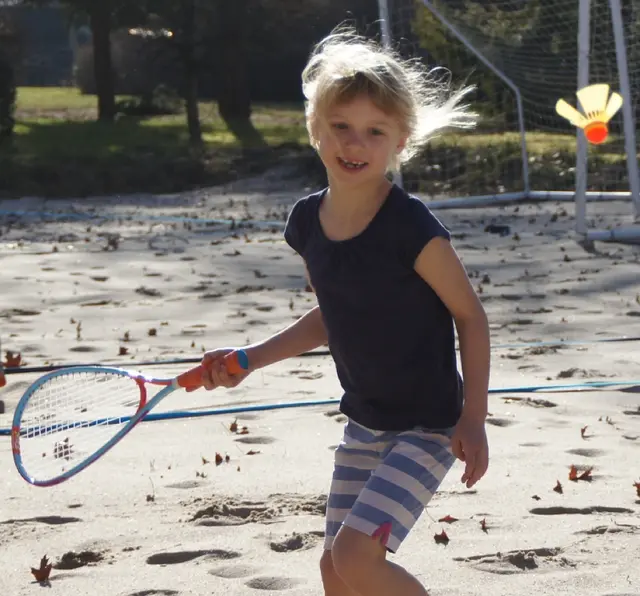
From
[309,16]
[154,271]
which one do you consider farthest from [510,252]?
[309,16]

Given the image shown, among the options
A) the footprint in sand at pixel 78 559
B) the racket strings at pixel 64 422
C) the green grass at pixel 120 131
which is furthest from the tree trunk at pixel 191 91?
the racket strings at pixel 64 422

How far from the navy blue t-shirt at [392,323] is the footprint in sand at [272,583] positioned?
702 mm

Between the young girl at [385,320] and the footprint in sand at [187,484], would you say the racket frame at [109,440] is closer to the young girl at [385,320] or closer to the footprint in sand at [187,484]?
the young girl at [385,320]

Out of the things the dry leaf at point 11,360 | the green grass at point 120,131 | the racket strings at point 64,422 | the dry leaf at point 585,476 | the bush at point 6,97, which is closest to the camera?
the racket strings at point 64,422

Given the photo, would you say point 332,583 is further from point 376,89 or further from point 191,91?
point 191,91

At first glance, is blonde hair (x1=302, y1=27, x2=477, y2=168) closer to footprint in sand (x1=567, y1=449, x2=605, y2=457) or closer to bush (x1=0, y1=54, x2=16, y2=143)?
footprint in sand (x1=567, y1=449, x2=605, y2=457)

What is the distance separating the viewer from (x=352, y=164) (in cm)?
308

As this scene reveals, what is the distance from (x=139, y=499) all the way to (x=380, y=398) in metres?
1.63

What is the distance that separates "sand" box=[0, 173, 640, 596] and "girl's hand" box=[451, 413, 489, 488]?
28.7 inches

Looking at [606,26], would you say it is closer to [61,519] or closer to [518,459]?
[518,459]

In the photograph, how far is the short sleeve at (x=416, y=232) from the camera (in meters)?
2.96

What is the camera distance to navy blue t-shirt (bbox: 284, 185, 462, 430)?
3.03 metres

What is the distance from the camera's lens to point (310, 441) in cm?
513

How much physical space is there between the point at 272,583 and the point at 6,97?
18.7 metres
